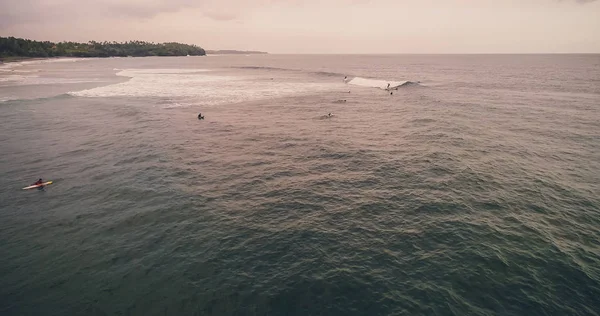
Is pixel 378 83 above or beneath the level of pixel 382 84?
above

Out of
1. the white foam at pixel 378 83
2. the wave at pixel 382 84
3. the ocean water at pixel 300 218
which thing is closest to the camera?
the ocean water at pixel 300 218

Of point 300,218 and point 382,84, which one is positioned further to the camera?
point 382,84

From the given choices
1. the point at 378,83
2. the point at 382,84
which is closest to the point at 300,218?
the point at 382,84

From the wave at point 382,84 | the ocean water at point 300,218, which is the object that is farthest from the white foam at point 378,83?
the ocean water at point 300,218

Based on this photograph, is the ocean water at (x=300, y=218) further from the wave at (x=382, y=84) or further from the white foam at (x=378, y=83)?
the white foam at (x=378, y=83)

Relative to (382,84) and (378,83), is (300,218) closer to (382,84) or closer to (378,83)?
(382,84)

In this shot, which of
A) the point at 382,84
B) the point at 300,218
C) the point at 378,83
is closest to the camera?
the point at 300,218

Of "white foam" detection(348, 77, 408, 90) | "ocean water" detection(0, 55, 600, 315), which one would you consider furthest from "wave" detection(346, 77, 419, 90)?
"ocean water" detection(0, 55, 600, 315)

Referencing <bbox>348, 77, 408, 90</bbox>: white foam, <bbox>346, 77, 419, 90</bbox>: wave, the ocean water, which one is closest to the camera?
the ocean water

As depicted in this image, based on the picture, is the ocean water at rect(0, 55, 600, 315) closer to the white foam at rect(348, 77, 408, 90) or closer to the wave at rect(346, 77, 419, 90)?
the wave at rect(346, 77, 419, 90)
